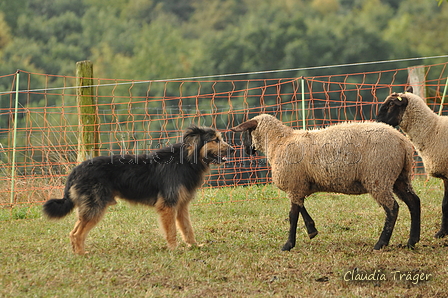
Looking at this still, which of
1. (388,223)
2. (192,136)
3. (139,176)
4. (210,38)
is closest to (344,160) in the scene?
(388,223)

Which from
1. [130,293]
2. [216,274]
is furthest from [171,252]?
[130,293]

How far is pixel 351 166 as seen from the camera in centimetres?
593

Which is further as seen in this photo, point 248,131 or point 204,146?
point 248,131

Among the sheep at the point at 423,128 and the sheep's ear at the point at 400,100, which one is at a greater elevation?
the sheep's ear at the point at 400,100

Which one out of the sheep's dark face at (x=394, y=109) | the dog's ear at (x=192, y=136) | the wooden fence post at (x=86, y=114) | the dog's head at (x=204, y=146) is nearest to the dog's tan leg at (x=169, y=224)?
the dog's head at (x=204, y=146)

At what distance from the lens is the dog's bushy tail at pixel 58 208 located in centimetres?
593

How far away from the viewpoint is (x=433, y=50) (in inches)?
1382

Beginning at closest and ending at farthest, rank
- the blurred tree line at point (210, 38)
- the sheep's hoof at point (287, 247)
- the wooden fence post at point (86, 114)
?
1. the sheep's hoof at point (287, 247)
2. the wooden fence post at point (86, 114)
3. the blurred tree line at point (210, 38)

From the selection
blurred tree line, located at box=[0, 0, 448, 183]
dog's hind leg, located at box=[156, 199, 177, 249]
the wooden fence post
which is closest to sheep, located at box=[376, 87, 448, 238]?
dog's hind leg, located at box=[156, 199, 177, 249]

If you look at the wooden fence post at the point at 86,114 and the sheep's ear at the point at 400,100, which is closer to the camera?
the sheep's ear at the point at 400,100

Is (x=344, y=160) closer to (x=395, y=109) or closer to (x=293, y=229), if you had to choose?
(x=293, y=229)

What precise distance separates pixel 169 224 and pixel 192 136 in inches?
44.7

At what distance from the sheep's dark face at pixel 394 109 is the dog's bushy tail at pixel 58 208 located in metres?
3.92

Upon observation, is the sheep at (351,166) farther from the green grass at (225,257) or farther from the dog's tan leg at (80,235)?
the dog's tan leg at (80,235)
